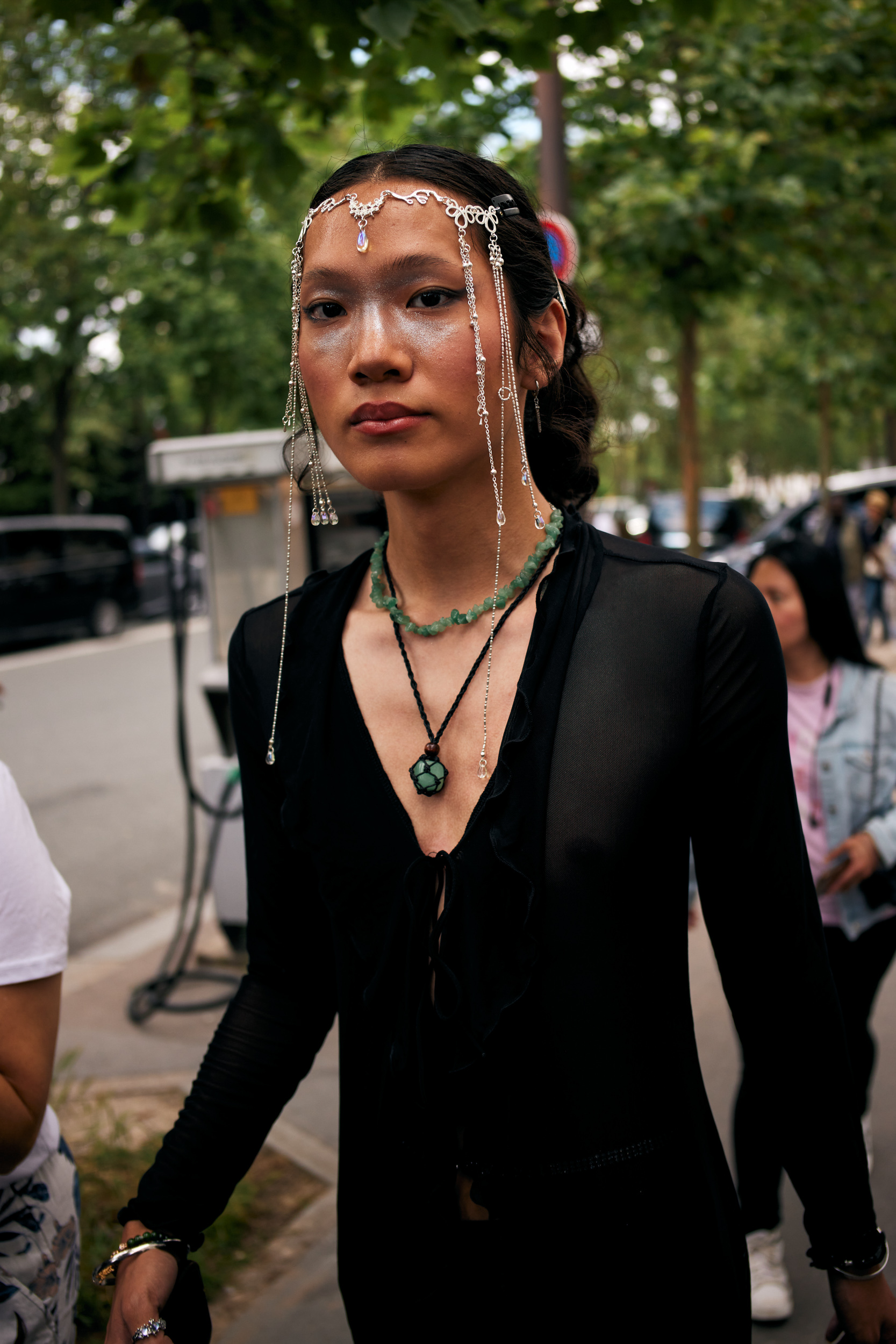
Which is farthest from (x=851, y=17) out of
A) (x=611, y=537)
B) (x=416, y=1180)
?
(x=416, y=1180)

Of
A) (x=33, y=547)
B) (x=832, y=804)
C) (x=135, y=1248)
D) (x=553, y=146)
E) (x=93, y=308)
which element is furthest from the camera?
(x=93, y=308)

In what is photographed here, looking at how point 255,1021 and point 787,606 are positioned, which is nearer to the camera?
point 255,1021

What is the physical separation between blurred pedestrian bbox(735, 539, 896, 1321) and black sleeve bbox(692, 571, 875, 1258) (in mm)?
1358

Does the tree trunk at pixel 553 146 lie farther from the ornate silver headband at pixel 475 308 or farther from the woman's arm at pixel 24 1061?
the woman's arm at pixel 24 1061

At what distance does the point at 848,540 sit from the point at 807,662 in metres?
8.41

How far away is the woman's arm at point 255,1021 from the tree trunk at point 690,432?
755 cm

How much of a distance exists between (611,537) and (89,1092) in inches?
121

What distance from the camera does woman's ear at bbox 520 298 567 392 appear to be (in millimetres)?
1424

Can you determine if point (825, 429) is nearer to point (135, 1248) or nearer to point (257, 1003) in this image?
point (257, 1003)

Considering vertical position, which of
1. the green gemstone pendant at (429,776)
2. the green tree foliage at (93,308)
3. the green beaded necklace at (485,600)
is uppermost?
the green tree foliage at (93,308)

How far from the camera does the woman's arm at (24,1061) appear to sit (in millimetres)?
1498

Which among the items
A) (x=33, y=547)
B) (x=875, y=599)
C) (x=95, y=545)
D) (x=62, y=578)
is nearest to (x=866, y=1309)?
(x=875, y=599)

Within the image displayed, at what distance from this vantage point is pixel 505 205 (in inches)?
54.8

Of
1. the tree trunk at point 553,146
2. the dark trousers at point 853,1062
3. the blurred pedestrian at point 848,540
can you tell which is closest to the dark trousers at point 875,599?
the blurred pedestrian at point 848,540
